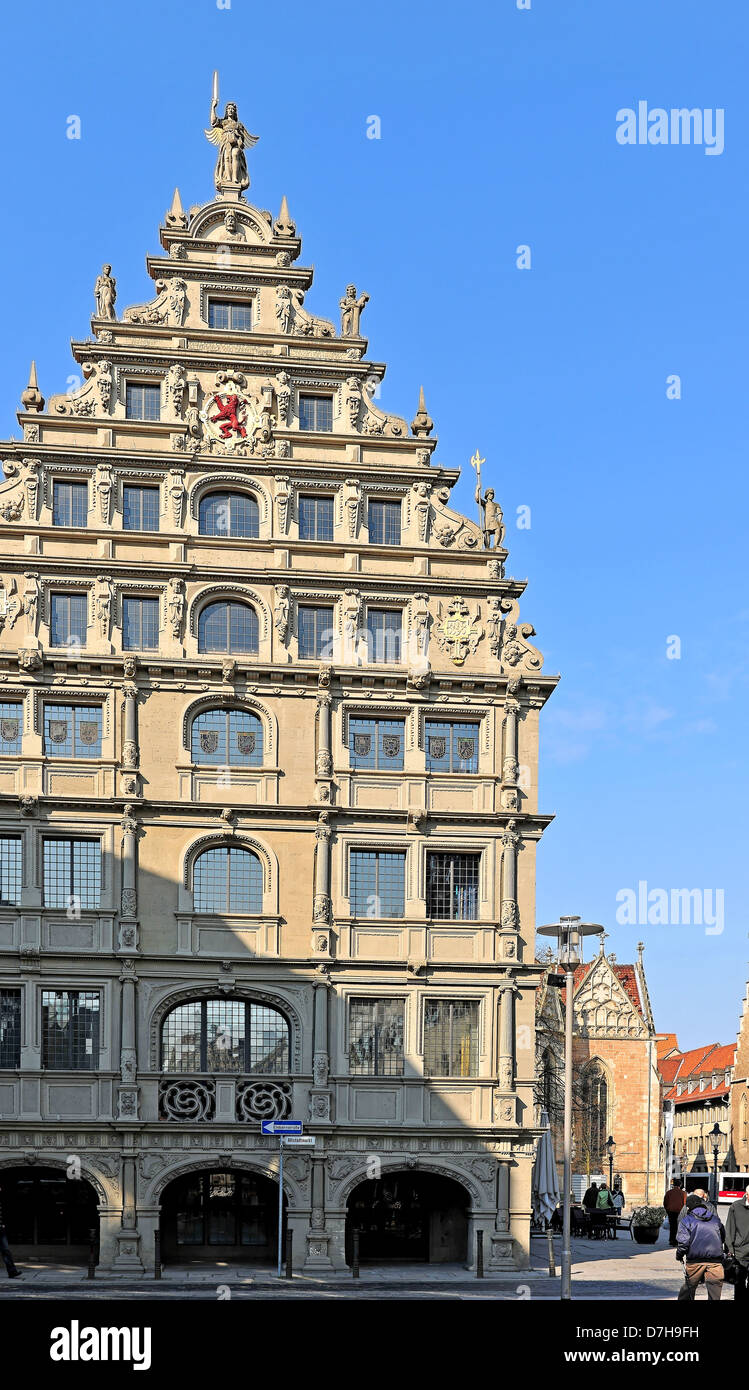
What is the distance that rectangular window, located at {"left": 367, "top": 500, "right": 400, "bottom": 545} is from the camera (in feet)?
140

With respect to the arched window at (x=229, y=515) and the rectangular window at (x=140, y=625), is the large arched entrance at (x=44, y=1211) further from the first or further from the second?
the arched window at (x=229, y=515)

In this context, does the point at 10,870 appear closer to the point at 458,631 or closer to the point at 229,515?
the point at 229,515

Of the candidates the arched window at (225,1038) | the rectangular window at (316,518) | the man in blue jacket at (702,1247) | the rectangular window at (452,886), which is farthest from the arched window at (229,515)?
the man in blue jacket at (702,1247)

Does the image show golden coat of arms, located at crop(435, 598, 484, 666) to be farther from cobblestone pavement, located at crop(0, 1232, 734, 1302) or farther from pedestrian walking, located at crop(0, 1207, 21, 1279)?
pedestrian walking, located at crop(0, 1207, 21, 1279)

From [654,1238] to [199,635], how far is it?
22377 millimetres

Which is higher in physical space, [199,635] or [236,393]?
[236,393]

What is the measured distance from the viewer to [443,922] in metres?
40.4

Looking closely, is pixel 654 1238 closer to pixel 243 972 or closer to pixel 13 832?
pixel 243 972

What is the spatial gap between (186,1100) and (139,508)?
48.3 ft

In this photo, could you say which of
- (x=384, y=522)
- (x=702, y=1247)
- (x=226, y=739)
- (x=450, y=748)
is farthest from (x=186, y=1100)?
(x=702, y=1247)

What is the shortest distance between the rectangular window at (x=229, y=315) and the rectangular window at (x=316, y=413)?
259cm

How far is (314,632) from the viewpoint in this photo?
41750 millimetres

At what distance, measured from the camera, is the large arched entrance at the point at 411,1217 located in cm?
4038
